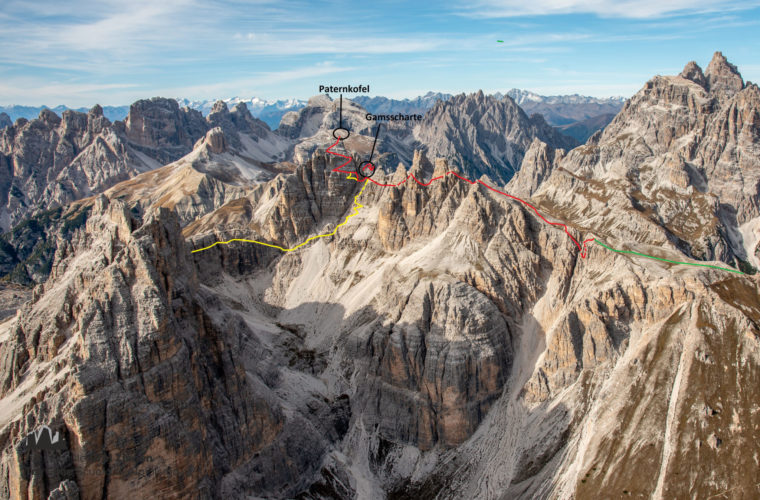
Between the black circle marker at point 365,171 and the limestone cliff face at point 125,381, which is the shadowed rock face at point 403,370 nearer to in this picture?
the limestone cliff face at point 125,381

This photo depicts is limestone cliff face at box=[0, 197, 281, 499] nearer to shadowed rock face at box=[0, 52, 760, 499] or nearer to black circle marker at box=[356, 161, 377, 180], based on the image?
shadowed rock face at box=[0, 52, 760, 499]

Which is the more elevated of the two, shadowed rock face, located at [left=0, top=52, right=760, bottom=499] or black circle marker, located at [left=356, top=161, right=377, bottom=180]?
black circle marker, located at [left=356, top=161, right=377, bottom=180]

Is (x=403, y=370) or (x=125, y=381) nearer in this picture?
(x=125, y=381)

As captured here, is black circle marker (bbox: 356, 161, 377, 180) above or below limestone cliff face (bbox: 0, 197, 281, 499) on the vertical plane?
above

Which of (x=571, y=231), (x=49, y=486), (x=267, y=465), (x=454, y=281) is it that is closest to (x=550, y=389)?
(x=454, y=281)

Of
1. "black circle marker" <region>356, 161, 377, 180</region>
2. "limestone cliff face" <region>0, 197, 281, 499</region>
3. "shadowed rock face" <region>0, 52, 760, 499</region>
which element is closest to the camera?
"limestone cliff face" <region>0, 197, 281, 499</region>

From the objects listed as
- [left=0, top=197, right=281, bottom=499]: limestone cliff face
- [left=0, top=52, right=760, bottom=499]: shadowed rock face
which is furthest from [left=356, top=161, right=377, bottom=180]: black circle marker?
[left=0, top=197, right=281, bottom=499]: limestone cliff face

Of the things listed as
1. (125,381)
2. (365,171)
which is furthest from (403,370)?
(365,171)

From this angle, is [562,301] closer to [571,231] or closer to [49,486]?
[571,231]

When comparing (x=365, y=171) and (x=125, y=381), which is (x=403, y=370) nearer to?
(x=125, y=381)

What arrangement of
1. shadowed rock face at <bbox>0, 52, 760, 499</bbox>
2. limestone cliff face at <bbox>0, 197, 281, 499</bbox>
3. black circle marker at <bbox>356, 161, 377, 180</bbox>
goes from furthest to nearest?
black circle marker at <bbox>356, 161, 377, 180</bbox>
shadowed rock face at <bbox>0, 52, 760, 499</bbox>
limestone cliff face at <bbox>0, 197, 281, 499</bbox>

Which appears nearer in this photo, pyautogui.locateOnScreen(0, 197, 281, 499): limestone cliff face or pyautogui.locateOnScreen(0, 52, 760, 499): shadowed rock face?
pyautogui.locateOnScreen(0, 197, 281, 499): limestone cliff face
